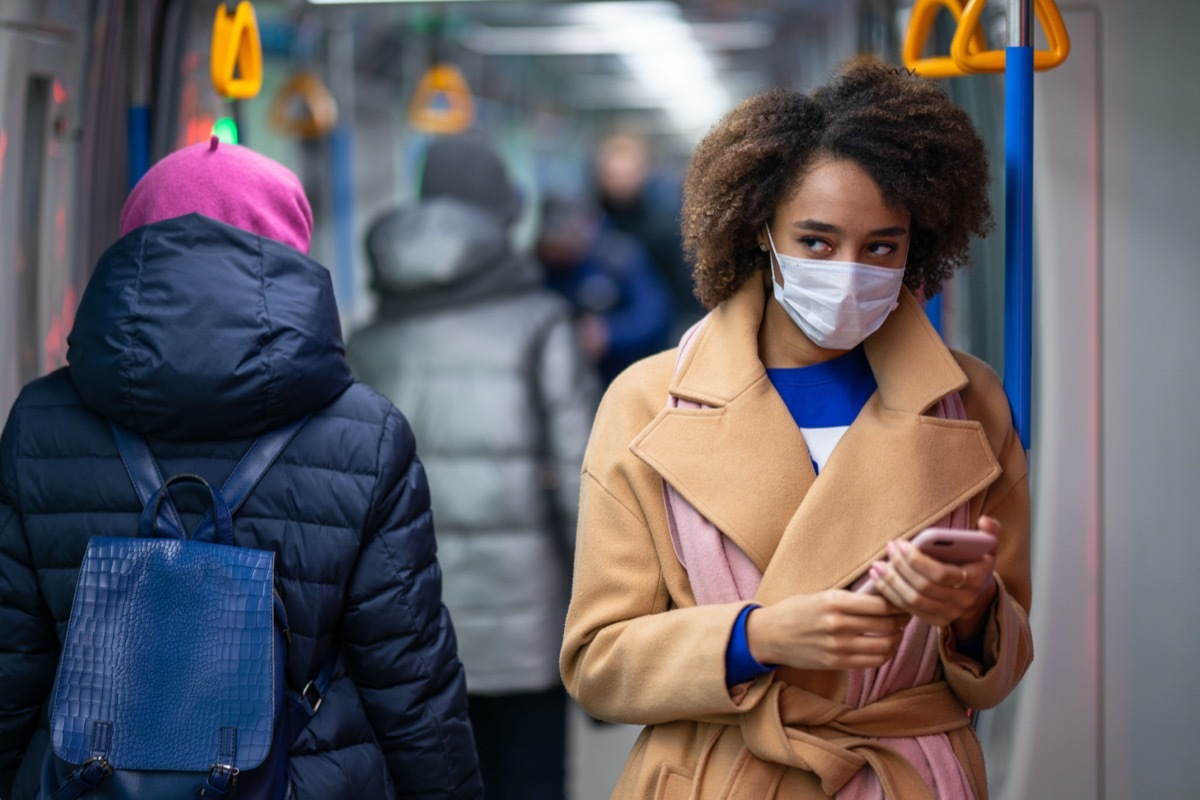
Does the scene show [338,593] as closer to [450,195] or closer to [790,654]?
[790,654]

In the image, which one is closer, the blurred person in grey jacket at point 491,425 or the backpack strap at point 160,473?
the backpack strap at point 160,473

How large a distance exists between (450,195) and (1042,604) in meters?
2.11

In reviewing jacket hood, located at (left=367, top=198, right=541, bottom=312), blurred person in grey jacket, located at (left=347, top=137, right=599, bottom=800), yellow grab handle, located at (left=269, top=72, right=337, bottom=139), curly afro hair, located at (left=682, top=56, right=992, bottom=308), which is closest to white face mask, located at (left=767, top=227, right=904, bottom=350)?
curly afro hair, located at (left=682, top=56, right=992, bottom=308)

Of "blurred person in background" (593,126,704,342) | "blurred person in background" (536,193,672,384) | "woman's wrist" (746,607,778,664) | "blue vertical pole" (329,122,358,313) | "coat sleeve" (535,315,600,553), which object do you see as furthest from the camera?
"blue vertical pole" (329,122,358,313)

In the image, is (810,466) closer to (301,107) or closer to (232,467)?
(232,467)

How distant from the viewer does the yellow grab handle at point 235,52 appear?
9.75 feet

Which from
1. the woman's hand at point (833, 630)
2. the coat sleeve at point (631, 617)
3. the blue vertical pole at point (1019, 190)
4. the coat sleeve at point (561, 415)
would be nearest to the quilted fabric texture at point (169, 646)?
the coat sleeve at point (631, 617)

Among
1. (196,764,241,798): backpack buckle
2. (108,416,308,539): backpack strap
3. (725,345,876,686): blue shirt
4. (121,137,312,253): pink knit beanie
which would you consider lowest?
(196,764,241,798): backpack buckle

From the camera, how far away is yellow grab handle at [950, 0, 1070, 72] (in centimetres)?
250

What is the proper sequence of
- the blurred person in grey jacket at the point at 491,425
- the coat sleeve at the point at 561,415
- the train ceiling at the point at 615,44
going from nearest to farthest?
the blurred person in grey jacket at the point at 491,425 < the coat sleeve at the point at 561,415 < the train ceiling at the point at 615,44

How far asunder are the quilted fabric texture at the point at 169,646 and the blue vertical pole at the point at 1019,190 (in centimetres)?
124

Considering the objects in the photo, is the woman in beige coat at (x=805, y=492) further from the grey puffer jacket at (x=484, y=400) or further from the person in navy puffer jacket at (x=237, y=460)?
the grey puffer jacket at (x=484, y=400)

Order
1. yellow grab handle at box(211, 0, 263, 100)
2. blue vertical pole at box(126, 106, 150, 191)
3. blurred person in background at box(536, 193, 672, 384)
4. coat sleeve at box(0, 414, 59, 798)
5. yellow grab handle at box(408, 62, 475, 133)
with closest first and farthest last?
coat sleeve at box(0, 414, 59, 798) < yellow grab handle at box(211, 0, 263, 100) < blue vertical pole at box(126, 106, 150, 191) < blurred person in background at box(536, 193, 672, 384) < yellow grab handle at box(408, 62, 475, 133)

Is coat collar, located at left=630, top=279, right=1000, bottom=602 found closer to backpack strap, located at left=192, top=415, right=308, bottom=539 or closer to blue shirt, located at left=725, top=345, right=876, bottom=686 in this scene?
blue shirt, located at left=725, top=345, right=876, bottom=686
